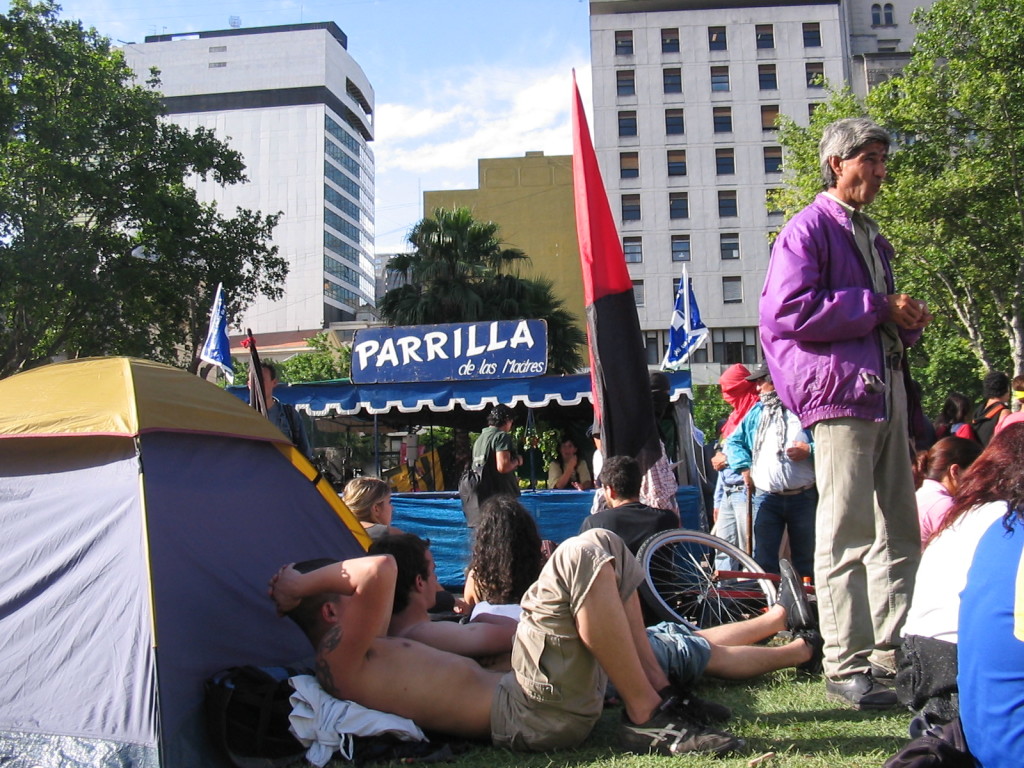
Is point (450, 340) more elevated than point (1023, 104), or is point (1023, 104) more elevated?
point (1023, 104)

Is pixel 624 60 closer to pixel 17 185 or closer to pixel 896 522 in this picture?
pixel 17 185

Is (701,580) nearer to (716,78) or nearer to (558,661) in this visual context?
(558,661)

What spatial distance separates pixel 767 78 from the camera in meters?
45.0

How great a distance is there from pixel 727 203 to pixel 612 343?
41.1 meters

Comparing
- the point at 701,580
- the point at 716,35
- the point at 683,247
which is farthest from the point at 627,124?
the point at 701,580

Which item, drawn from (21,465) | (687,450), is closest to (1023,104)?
(687,450)

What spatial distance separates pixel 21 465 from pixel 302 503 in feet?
4.01

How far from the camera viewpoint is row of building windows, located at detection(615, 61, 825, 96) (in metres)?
44.8

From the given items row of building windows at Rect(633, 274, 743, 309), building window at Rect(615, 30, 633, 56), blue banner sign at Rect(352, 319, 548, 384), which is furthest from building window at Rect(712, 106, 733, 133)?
blue banner sign at Rect(352, 319, 548, 384)

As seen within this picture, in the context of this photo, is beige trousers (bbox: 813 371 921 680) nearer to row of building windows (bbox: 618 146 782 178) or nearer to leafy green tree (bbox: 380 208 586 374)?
leafy green tree (bbox: 380 208 586 374)

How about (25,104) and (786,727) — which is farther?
(25,104)

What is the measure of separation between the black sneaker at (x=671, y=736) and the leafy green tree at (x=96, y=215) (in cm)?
2044

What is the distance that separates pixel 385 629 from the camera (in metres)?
3.22

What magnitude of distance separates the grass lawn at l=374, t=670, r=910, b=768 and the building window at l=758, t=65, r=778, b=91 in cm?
4556
